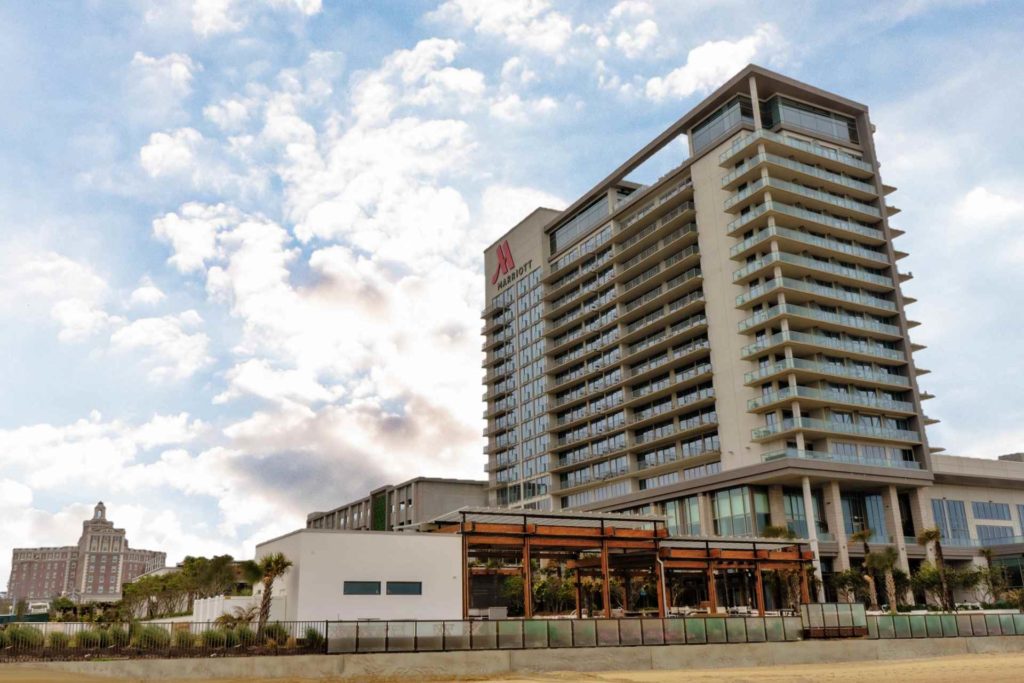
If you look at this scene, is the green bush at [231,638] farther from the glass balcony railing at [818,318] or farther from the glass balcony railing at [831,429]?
the glass balcony railing at [818,318]

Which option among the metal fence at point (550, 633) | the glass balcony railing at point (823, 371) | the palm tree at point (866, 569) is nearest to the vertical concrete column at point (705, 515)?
the glass balcony railing at point (823, 371)

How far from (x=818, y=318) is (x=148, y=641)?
66445mm

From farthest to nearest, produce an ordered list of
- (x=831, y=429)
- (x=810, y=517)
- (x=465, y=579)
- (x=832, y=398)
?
1. (x=832, y=398)
2. (x=831, y=429)
3. (x=810, y=517)
4. (x=465, y=579)

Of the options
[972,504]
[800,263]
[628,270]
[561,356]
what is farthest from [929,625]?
[561,356]

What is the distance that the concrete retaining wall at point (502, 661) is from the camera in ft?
96.2

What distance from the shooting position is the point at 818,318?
80.4 metres

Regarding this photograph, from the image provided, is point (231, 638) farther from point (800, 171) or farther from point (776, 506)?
point (800, 171)

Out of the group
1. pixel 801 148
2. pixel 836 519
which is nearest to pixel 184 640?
pixel 836 519

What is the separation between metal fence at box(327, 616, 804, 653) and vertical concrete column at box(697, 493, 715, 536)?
1643 inches

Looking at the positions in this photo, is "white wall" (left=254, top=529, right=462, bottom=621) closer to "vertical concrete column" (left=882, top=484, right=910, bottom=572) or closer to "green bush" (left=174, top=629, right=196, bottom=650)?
"green bush" (left=174, top=629, right=196, bottom=650)

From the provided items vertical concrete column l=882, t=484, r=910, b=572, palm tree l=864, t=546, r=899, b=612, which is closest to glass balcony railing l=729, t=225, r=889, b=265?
vertical concrete column l=882, t=484, r=910, b=572

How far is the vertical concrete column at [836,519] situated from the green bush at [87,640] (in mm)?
63480

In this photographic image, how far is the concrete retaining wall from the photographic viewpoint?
2933 cm

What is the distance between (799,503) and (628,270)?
33.8m
